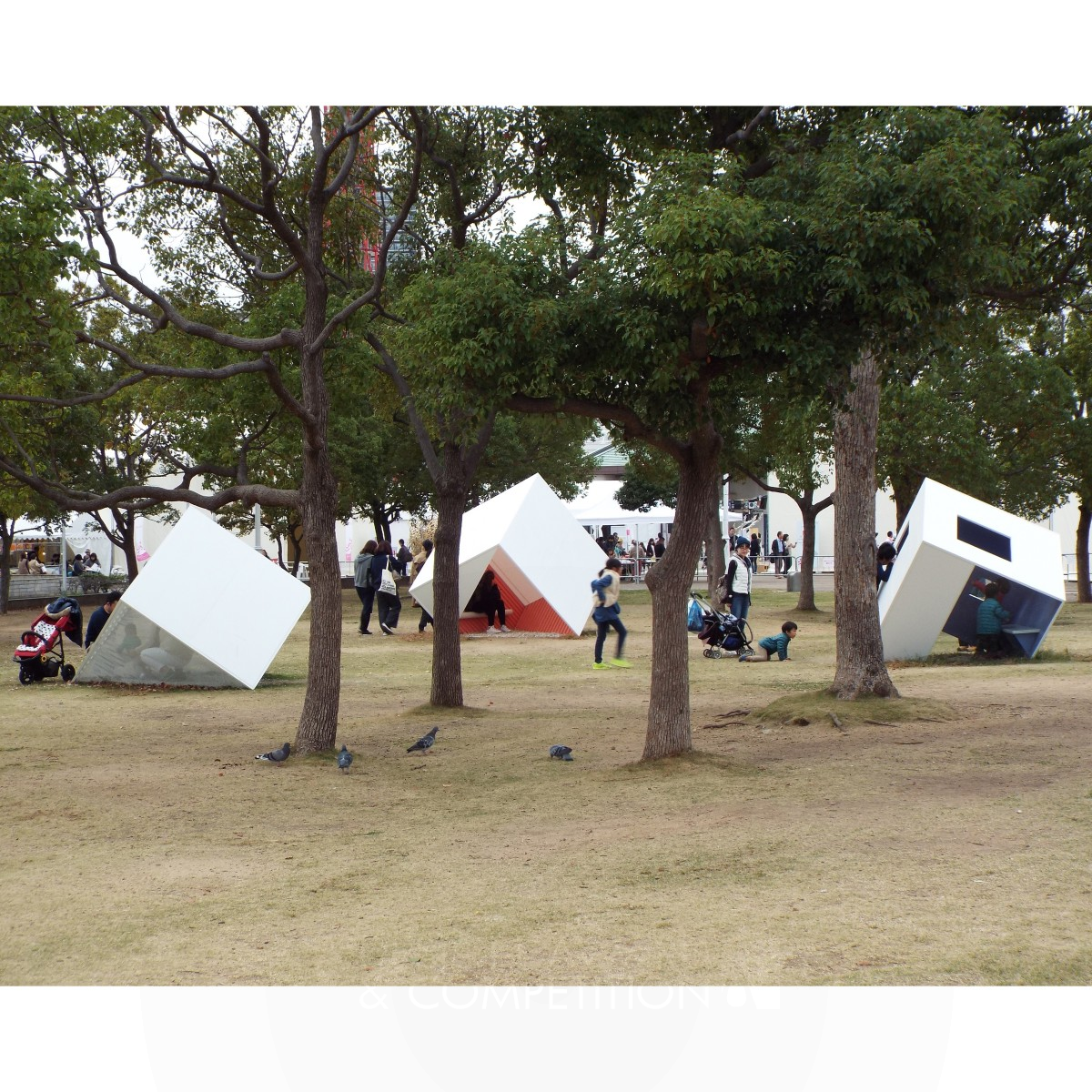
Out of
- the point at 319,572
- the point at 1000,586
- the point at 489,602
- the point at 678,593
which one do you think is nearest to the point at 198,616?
the point at 319,572

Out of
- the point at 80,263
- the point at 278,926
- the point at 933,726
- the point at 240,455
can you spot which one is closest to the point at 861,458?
the point at 933,726

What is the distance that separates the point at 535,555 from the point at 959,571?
26.6 feet

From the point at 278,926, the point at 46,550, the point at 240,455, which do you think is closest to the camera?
the point at 278,926

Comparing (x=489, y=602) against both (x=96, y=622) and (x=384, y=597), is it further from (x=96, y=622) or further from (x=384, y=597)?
(x=96, y=622)

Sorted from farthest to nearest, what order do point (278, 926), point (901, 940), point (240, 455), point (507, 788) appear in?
point (240, 455), point (507, 788), point (278, 926), point (901, 940)

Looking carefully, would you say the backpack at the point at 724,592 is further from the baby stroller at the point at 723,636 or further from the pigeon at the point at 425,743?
the pigeon at the point at 425,743

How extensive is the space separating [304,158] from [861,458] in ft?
21.0

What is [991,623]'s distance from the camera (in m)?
16.3

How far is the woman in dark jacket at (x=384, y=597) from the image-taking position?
22.9 metres

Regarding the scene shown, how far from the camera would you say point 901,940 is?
5027 mm

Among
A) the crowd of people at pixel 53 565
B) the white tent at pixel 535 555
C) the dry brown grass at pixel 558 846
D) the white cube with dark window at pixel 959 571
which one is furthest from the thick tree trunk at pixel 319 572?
the crowd of people at pixel 53 565

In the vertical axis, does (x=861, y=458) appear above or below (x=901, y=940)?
above

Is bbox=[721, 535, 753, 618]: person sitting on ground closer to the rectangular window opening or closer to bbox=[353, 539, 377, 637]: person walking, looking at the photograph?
the rectangular window opening

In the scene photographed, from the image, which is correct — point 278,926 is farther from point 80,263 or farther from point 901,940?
point 80,263
